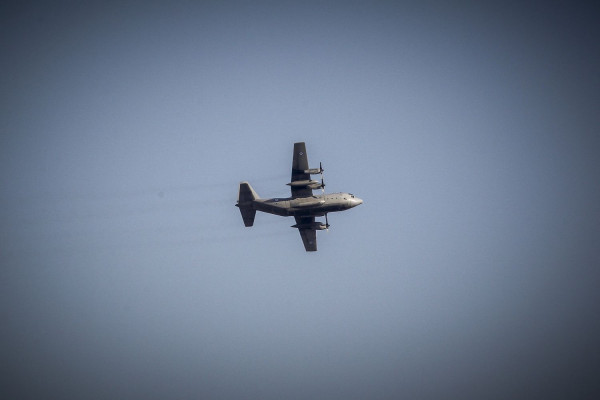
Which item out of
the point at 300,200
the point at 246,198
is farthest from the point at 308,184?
the point at 246,198

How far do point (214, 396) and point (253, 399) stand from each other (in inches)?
758

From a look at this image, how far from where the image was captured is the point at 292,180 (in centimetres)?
5156

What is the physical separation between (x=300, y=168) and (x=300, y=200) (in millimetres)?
4208

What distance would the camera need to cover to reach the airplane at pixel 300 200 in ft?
163

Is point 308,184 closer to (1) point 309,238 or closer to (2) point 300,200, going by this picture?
(2) point 300,200

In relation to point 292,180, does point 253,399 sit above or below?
below

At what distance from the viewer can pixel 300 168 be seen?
51.2 metres

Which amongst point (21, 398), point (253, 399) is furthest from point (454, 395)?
point (21, 398)

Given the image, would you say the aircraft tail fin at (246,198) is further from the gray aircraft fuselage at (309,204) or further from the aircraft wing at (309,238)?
the aircraft wing at (309,238)

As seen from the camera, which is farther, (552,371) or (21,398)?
(552,371)

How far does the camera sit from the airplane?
4956cm

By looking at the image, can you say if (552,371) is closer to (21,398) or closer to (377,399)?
(377,399)

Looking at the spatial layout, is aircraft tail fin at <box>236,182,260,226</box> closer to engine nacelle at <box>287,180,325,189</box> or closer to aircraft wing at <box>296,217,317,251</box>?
engine nacelle at <box>287,180,325,189</box>

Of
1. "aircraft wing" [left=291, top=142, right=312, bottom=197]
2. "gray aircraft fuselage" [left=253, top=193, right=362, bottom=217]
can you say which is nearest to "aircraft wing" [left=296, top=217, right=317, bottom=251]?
"gray aircraft fuselage" [left=253, top=193, right=362, bottom=217]
